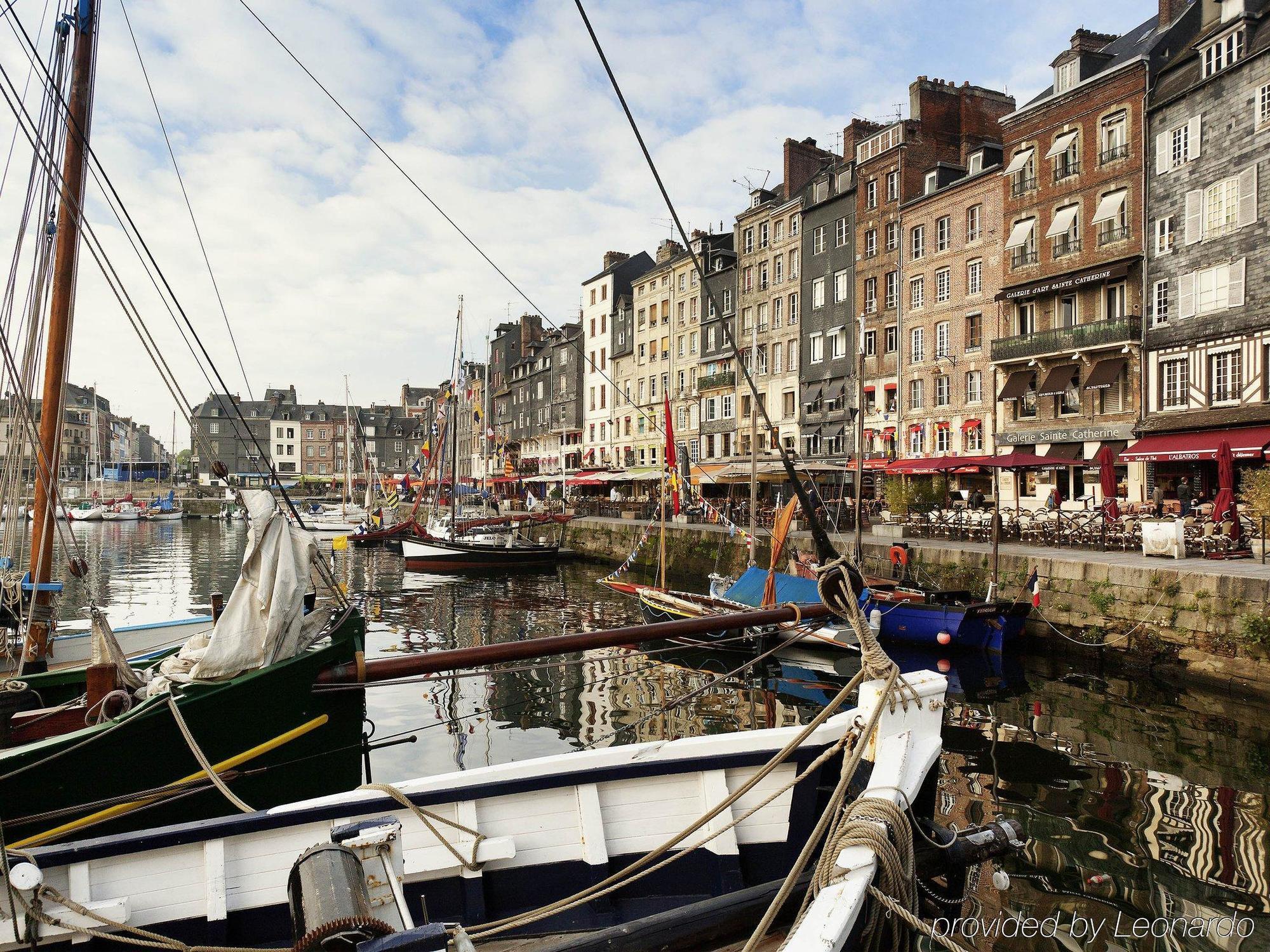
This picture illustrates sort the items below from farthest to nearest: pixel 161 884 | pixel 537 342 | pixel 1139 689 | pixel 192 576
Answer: pixel 537 342, pixel 192 576, pixel 1139 689, pixel 161 884

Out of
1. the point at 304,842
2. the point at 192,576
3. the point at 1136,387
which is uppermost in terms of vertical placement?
the point at 1136,387

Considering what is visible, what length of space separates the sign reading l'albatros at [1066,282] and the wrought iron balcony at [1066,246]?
3.17 feet

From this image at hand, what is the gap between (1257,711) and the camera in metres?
13.0

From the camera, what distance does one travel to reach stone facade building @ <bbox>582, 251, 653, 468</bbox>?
60.9 metres

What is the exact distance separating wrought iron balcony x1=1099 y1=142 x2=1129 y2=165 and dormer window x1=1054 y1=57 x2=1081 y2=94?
2.97 m

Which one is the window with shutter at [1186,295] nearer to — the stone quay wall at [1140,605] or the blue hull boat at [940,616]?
the stone quay wall at [1140,605]

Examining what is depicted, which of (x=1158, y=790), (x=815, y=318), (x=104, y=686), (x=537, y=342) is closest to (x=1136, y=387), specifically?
(x=815, y=318)

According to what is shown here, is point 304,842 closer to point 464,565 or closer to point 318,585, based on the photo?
point 318,585

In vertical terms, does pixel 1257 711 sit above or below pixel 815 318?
below

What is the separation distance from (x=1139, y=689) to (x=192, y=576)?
3439 centimetres

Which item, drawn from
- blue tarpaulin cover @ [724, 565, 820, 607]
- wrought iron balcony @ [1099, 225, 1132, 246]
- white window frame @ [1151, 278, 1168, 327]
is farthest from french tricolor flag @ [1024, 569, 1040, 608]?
wrought iron balcony @ [1099, 225, 1132, 246]

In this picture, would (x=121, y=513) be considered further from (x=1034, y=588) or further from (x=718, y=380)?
(x=1034, y=588)

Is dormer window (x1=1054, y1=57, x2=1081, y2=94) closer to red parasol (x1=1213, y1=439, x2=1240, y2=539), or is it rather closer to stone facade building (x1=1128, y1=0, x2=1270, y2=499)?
stone facade building (x1=1128, y1=0, x2=1270, y2=499)

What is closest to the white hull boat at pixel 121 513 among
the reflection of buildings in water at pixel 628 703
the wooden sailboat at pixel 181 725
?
the reflection of buildings in water at pixel 628 703
